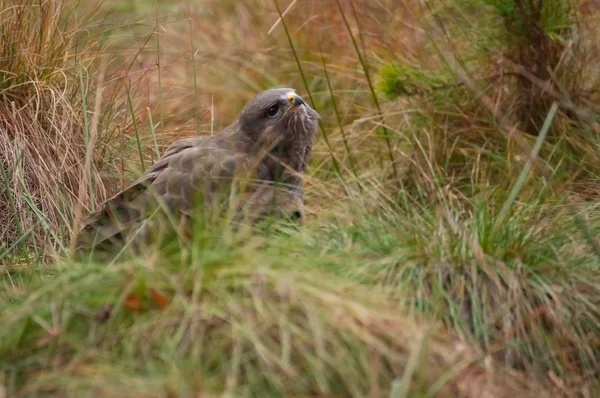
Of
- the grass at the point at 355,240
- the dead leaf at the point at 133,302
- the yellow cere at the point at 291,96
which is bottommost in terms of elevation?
the grass at the point at 355,240

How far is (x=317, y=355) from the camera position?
288 centimetres

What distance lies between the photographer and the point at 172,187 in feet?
13.2

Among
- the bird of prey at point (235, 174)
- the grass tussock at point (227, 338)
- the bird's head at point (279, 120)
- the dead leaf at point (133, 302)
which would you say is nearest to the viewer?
the grass tussock at point (227, 338)

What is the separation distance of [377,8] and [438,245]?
294cm

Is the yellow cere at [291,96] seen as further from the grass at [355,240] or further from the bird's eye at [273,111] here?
the grass at [355,240]

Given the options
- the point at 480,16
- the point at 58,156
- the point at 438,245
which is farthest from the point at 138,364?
the point at 480,16

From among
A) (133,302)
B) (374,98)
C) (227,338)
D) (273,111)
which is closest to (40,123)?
(273,111)

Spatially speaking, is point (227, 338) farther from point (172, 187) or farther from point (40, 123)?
point (40, 123)

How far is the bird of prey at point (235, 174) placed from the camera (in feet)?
12.6

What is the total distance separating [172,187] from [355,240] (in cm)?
77

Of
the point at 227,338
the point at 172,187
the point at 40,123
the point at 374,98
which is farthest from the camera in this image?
the point at 374,98

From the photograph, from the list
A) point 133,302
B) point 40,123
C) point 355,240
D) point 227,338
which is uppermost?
point 40,123

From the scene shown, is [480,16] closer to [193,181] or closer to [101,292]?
[193,181]

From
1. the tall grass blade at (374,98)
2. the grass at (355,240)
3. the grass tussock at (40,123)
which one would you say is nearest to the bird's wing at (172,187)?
the grass at (355,240)
